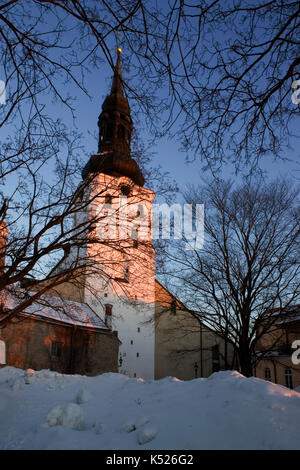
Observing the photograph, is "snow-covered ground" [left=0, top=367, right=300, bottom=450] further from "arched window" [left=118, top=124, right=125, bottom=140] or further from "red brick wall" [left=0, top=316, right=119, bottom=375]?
"arched window" [left=118, top=124, right=125, bottom=140]

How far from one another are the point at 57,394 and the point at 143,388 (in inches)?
73.1

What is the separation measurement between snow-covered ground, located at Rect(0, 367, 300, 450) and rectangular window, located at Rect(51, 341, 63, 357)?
1891 cm

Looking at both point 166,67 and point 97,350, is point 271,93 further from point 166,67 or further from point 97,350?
point 97,350

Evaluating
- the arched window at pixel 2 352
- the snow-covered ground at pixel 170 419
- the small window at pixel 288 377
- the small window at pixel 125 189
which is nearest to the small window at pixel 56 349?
the arched window at pixel 2 352

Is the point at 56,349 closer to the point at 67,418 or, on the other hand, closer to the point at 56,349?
the point at 56,349

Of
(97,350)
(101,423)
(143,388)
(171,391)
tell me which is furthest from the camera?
(97,350)

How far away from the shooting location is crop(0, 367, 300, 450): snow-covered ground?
3695mm

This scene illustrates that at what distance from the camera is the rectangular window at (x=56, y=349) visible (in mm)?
24375

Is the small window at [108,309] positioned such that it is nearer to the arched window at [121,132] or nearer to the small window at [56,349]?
the small window at [56,349]

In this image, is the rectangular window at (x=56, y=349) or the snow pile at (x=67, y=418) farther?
the rectangular window at (x=56, y=349)

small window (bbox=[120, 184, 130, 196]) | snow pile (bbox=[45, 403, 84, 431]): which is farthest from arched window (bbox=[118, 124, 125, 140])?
snow pile (bbox=[45, 403, 84, 431])

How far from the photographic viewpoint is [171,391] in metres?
5.70
